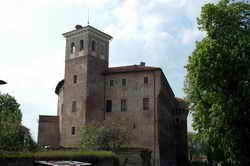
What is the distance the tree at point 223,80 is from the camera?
20953 millimetres

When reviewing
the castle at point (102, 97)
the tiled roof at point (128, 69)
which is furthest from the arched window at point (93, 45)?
the tiled roof at point (128, 69)

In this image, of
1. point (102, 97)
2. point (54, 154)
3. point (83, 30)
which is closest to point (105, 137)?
point (102, 97)

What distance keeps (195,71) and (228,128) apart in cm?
399

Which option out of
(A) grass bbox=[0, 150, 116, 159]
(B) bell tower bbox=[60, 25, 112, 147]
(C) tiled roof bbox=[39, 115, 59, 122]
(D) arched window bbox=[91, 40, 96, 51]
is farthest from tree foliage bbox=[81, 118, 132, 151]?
(D) arched window bbox=[91, 40, 96, 51]

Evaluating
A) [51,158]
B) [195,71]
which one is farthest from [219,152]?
[51,158]

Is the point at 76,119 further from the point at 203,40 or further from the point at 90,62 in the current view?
the point at 203,40

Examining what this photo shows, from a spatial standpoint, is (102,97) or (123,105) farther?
(102,97)

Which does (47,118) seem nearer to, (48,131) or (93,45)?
(48,131)

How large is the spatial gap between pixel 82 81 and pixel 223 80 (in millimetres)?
25821

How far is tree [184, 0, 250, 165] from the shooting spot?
21.0m

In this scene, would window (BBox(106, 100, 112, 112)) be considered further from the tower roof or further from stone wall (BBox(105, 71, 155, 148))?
the tower roof

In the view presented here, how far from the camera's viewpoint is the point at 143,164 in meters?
35.5

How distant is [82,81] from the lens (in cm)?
4491

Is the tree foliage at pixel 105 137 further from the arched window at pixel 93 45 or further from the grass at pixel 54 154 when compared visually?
the arched window at pixel 93 45
